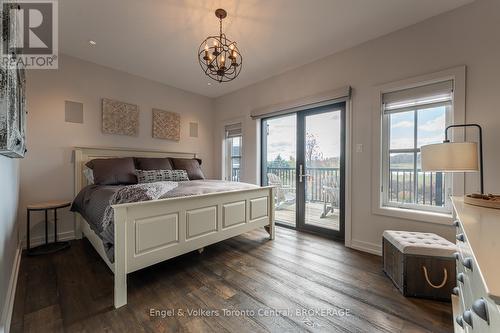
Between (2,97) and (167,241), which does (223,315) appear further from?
(2,97)

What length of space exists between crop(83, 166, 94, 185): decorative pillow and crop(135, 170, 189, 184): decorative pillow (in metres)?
0.55

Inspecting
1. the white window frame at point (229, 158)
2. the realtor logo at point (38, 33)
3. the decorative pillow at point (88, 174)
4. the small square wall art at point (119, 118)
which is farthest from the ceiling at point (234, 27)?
the white window frame at point (229, 158)

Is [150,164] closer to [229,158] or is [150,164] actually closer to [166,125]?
[166,125]

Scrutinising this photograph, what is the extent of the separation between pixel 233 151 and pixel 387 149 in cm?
285

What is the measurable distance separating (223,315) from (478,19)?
3381 mm

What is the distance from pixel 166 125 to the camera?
3941 millimetres

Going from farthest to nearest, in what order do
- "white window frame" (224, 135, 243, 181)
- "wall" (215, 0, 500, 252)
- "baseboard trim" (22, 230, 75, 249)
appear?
"white window frame" (224, 135, 243, 181) < "baseboard trim" (22, 230, 75, 249) < "wall" (215, 0, 500, 252)

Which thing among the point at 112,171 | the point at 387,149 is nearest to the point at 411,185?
the point at 387,149

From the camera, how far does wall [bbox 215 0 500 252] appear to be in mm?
1900

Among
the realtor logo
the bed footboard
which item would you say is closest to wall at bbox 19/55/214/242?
the realtor logo

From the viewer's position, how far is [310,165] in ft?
11.0

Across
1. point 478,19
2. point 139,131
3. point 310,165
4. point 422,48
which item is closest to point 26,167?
point 139,131

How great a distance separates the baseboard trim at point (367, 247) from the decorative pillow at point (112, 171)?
3.06m

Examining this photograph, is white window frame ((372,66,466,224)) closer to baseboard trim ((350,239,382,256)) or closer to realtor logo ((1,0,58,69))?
baseboard trim ((350,239,382,256))
